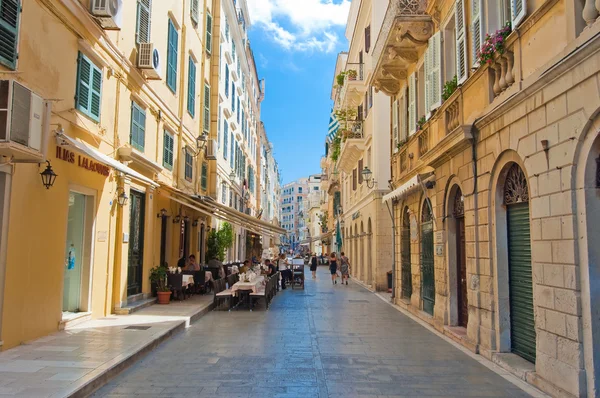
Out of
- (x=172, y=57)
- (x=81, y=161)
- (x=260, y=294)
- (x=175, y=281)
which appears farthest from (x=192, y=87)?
(x=81, y=161)

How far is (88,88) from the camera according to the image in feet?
32.7

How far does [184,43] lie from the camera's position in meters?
17.0

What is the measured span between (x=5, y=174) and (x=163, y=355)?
3734 mm

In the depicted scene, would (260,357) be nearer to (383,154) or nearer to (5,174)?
(5,174)

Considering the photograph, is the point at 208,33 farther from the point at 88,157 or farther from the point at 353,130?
the point at 88,157

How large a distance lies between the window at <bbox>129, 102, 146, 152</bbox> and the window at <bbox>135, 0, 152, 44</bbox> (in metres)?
1.72

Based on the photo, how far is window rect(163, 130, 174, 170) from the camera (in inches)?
599

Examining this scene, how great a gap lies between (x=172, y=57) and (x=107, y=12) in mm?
6157

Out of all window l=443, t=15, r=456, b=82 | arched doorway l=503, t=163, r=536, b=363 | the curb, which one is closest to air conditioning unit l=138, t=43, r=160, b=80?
the curb

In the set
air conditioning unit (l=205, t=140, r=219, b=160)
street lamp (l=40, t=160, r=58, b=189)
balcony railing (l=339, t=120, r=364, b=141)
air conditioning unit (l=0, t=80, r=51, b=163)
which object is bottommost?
street lamp (l=40, t=160, r=58, b=189)

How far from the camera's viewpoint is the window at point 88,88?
9.57 m

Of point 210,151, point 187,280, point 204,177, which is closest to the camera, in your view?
point 187,280

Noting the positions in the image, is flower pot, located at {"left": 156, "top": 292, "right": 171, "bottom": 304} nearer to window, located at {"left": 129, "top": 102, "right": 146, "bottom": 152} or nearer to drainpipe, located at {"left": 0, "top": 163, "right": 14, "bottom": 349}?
window, located at {"left": 129, "top": 102, "right": 146, "bottom": 152}

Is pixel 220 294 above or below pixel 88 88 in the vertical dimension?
below
